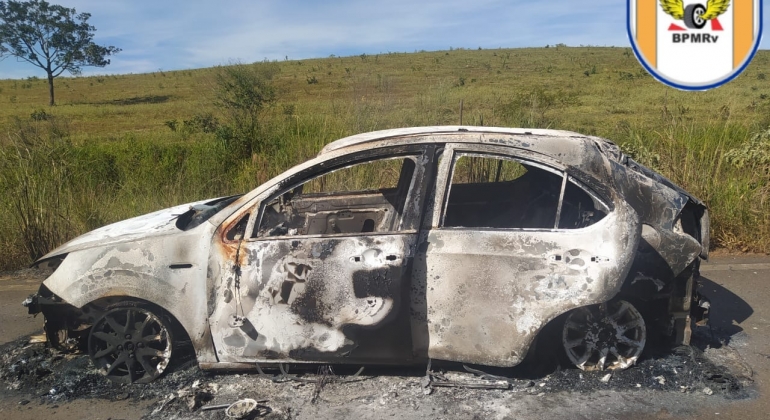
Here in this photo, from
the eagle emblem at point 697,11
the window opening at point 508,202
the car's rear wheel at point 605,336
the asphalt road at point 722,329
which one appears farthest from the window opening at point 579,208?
the eagle emblem at point 697,11

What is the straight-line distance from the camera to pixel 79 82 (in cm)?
7269

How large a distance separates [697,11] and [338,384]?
6.95 metres

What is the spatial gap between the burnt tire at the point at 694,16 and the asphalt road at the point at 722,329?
3.11 metres

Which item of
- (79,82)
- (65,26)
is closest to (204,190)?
(65,26)

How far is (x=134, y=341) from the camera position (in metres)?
4.04

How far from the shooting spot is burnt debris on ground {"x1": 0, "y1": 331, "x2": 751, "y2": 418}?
376cm

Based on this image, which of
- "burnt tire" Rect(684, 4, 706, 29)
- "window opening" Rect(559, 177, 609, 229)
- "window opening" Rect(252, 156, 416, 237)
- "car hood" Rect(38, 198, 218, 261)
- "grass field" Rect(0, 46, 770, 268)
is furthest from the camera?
"burnt tire" Rect(684, 4, 706, 29)

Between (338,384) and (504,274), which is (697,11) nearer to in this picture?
(504,274)

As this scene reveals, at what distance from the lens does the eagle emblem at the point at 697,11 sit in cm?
768

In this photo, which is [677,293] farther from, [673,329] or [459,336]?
[459,336]

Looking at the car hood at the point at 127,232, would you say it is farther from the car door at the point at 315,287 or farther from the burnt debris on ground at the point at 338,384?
the burnt debris on ground at the point at 338,384

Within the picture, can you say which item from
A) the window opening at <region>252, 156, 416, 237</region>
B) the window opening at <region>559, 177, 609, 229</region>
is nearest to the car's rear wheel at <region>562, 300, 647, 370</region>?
the window opening at <region>559, 177, 609, 229</region>

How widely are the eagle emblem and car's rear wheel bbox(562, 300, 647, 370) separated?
17.7 ft

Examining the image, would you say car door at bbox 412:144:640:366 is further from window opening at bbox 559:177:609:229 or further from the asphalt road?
the asphalt road
